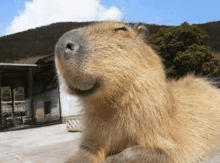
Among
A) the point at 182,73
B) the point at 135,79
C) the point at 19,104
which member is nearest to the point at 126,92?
the point at 135,79

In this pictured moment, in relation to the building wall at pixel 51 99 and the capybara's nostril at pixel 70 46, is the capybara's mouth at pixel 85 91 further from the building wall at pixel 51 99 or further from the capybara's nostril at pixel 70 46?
the building wall at pixel 51 99

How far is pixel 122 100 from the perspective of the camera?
95 centimetres

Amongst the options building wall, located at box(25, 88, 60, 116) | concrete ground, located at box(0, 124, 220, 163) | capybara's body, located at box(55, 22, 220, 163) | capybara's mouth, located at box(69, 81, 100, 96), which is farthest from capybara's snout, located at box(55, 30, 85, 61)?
building wall, located at box(25, 88, 60, 116)

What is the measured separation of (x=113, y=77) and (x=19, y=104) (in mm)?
16885

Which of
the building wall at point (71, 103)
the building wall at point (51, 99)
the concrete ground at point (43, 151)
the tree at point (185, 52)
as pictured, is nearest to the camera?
the building wall at point (71, 103)

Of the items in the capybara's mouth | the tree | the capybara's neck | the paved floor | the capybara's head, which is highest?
the tree

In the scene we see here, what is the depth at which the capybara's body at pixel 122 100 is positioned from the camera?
2.91 feet

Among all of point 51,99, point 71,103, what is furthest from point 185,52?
point 51,99

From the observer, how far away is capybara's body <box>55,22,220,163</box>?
0.89m

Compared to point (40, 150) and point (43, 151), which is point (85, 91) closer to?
point (43, 151)

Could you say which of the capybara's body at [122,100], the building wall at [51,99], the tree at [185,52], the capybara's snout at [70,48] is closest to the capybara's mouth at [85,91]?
the capybara's body at [122,100]

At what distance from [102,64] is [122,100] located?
0.66 feet

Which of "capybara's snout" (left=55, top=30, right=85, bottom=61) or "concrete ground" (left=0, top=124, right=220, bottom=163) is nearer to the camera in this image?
"capybara's snout" (left=55, top=30, right=85, bottom=61)

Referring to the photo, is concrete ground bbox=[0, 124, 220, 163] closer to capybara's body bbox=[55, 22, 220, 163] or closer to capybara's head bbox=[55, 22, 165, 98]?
capybara's body bbox=[55, 22, 220, 163]
